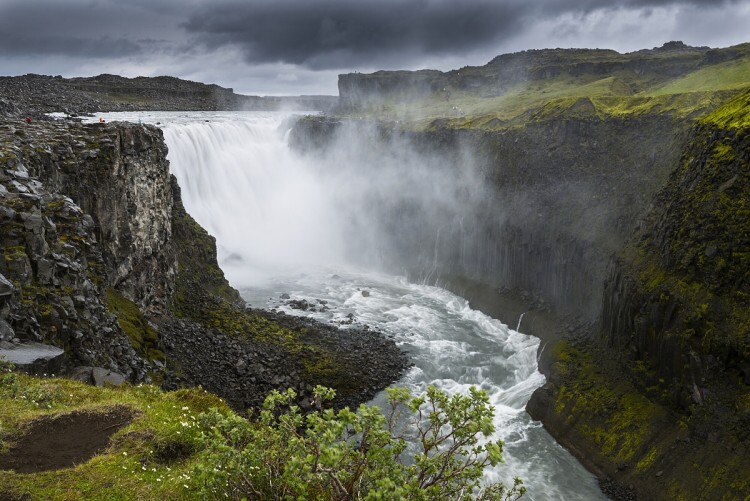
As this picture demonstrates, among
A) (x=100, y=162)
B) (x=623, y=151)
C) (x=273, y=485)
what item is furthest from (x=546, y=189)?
(x=273, y=485)

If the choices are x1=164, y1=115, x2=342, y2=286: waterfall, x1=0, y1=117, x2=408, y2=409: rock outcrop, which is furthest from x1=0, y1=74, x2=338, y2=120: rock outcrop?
x1=0, y1=117, x2=408, y2=409: rock outcrop

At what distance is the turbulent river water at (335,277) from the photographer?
33125 mm

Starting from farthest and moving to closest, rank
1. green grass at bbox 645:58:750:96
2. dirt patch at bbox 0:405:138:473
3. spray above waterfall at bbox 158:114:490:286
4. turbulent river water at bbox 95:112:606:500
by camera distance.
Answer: green grass at bbox 645:58:750:96
spray above waterfall at bbox 158:114:490:286
turbulent river water at bbox 95:112:606:500
dirt patch at bbox 0:405:138:473

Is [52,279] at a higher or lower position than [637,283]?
higher

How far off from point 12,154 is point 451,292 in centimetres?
4476

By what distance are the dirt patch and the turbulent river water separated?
20224mm

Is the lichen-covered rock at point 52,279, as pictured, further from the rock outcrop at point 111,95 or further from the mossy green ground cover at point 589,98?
the rock outcrop at point 111,95

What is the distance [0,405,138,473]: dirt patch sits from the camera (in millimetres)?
12086

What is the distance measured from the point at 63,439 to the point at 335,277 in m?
53.7

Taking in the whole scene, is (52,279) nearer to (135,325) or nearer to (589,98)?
(135,325)

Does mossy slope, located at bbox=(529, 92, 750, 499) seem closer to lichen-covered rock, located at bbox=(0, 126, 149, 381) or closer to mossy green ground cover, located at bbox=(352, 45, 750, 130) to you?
mossy green ground cover, located at bbox=(352, 45, 750, 130)

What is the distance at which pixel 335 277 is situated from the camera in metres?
66.8

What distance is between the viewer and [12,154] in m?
25.5

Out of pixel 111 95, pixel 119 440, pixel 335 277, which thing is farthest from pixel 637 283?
pixel 111 95
